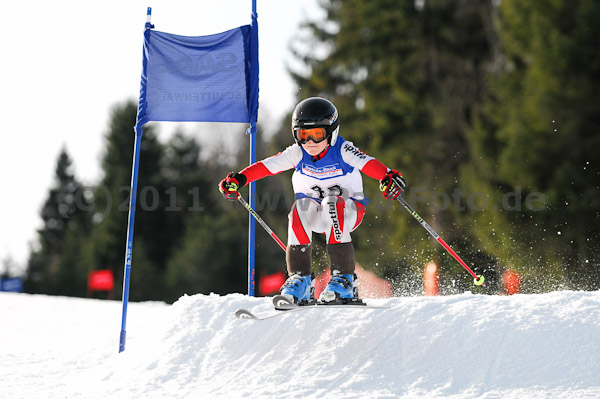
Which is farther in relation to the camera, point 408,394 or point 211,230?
point 211,230

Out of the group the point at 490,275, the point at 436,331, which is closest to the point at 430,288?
the point at 490,275

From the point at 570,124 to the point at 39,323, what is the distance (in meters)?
11.6

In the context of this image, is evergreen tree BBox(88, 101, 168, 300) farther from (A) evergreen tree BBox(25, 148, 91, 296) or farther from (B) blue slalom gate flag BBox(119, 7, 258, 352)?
(B) blue slalom gate flag BBox(119, 7, 258, 352)

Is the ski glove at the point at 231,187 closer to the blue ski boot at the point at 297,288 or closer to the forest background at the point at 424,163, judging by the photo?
the blue ski boot at the point at 297,288

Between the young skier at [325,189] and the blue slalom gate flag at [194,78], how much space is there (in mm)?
1761

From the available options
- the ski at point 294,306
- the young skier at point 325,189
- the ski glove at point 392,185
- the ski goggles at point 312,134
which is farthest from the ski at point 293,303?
the ski goggles at point 312,134

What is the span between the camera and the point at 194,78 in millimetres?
6797

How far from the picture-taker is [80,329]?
9414 millimetres

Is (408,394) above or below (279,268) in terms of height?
below

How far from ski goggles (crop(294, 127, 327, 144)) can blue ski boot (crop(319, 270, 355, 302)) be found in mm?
1153

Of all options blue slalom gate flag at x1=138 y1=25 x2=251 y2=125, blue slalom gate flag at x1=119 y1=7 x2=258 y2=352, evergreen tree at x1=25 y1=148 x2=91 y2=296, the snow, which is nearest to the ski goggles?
the snow

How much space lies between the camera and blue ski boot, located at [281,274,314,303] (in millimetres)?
4938

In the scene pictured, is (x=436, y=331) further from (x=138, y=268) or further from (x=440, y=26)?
(x=138, y=268)

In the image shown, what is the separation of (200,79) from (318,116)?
227 centimetres
